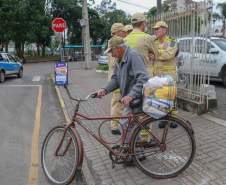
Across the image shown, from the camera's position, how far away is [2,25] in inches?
2101

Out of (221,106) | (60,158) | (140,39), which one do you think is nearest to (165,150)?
(60,158)

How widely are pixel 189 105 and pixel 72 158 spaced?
4.73m

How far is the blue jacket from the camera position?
5.90 meters

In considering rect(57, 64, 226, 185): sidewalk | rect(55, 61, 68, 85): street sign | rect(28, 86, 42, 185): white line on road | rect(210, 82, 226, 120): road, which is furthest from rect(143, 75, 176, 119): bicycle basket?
rect(55, 61, 68, 85): street sign

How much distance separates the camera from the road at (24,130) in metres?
6.57

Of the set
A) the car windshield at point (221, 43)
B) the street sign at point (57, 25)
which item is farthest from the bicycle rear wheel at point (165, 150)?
the street sign at point (57, 25)

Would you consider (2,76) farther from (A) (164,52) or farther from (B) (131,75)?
(B) (131,75)

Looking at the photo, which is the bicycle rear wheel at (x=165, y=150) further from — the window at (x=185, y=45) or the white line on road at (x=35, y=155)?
the window at (x=185, y=45)

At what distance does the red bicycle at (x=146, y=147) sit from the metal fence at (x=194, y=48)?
161 inches

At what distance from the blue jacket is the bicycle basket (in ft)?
0.39

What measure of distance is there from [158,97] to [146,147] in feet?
2.06

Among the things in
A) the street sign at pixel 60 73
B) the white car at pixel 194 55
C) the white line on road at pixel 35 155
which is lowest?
the white line on road at pixel 35 155

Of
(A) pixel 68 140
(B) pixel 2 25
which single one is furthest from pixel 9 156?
(B) pixel 2 25

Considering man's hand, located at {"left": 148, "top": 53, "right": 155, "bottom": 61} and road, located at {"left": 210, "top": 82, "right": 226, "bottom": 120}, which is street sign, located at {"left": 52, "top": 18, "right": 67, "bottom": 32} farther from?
man's hand, located at {"left": 148, "top": 53, "right": 155, "bottom": 61}
